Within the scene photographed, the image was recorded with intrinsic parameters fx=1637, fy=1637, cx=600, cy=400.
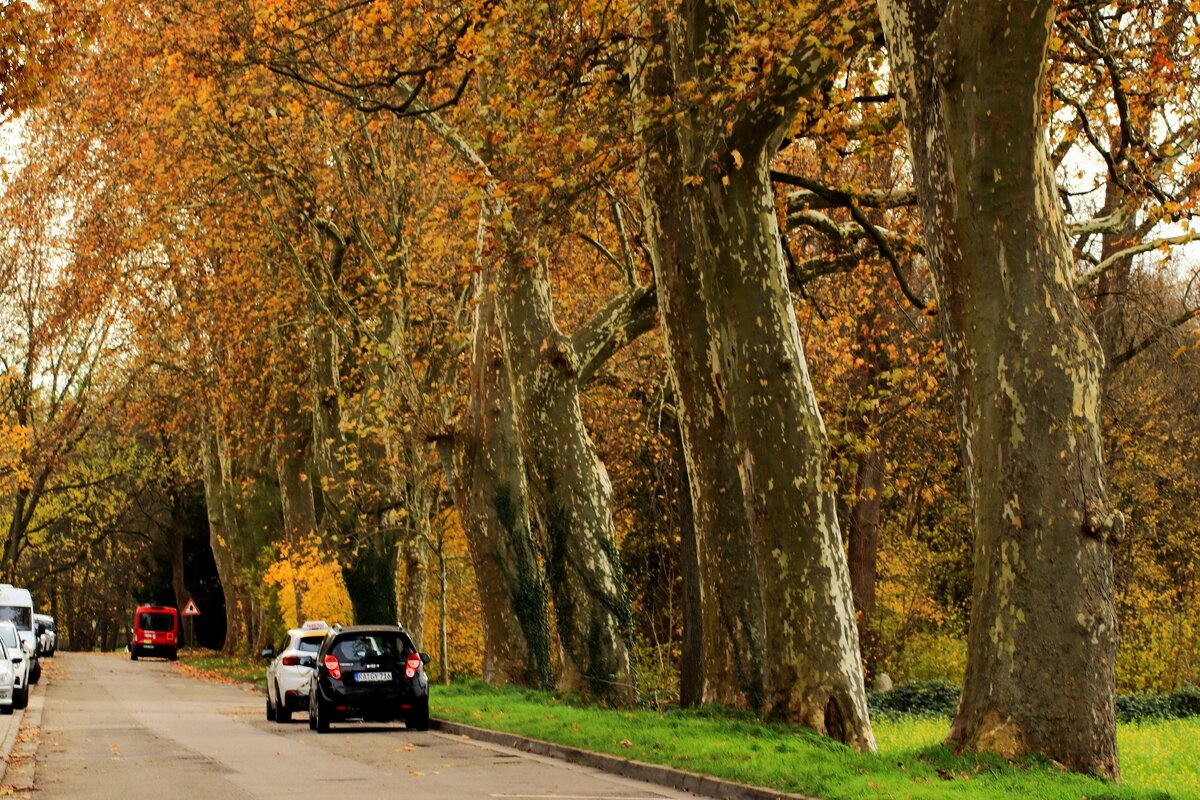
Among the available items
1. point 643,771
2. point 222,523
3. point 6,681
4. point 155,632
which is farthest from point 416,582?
point 155,632

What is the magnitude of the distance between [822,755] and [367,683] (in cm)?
1033

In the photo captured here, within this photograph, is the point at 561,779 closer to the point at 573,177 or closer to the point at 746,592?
the point at 746,592

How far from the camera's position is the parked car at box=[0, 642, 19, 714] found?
26578 millimetres

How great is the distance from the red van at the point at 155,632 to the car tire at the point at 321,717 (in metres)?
46.0

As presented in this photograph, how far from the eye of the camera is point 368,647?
75.5 ft

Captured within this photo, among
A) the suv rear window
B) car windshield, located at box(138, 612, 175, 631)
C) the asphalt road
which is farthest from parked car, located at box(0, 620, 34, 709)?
car windshield, located at box(138, 612, 175, 631)

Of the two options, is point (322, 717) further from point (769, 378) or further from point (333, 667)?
point (769, 378)

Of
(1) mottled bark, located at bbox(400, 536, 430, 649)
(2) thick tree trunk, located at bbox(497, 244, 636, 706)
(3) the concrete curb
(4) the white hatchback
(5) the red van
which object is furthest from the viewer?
(5) the red van

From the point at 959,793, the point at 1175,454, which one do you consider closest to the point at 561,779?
the point at 959,793

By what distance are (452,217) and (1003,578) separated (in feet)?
Answer: 69.3

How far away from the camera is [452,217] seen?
31.5 meters

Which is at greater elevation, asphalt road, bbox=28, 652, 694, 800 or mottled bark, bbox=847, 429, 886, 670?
mottled bark, bbox=847, 429, 886, 670

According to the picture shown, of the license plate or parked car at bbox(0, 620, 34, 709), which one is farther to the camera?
parked car at bbox(0, 620, 34, 709)

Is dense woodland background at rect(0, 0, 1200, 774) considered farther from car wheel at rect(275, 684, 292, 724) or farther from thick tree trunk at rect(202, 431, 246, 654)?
car wheel at rect(275, 684, 292, 724)
